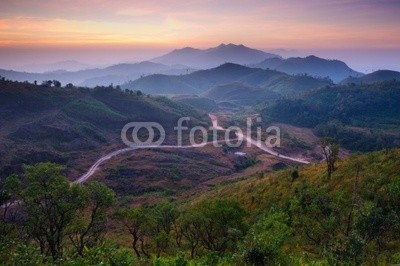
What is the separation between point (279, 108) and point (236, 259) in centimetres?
18259

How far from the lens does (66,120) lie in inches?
4296

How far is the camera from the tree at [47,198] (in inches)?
890

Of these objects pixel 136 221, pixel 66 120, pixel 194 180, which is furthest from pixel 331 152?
pixel 66 120

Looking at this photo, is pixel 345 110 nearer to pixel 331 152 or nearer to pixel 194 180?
pixel 194 180

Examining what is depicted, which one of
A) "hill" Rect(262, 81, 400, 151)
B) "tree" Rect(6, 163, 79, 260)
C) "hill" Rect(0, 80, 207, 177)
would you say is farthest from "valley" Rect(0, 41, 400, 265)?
"hill" Rect(262, 81, 400, 151)

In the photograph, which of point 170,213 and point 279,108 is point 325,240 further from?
point 279,108

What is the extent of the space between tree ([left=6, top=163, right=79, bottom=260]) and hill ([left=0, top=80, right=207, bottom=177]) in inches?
2183

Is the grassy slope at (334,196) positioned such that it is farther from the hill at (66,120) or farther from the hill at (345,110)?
the hill at (345,110)

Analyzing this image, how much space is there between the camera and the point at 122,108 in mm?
136250

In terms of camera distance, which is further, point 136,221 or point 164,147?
point 164,147

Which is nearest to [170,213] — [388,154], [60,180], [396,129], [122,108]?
[60,180]

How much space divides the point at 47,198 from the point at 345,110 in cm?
17435

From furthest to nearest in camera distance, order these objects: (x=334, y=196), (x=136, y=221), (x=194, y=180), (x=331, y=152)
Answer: (x=194, y=180) → (x=331, y=152) → (x=334, y=196) → (x=136, y=221)

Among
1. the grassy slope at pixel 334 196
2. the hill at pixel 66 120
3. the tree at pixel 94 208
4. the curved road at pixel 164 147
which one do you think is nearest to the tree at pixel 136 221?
the tree at pixel 94 208
